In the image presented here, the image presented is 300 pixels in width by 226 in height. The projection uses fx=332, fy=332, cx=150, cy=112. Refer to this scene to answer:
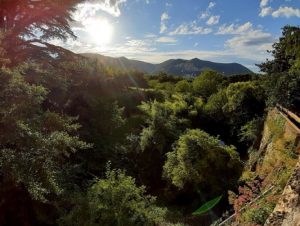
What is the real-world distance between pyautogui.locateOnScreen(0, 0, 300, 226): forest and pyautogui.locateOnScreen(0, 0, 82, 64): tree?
51 millimetres

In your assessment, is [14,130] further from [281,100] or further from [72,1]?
[281,100]

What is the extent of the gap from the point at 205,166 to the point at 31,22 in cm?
1128

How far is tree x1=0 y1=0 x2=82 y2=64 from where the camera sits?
1664 cm

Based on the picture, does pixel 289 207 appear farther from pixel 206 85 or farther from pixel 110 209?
pixel 206 85

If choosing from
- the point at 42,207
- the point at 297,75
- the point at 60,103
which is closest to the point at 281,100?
the point at 297,75

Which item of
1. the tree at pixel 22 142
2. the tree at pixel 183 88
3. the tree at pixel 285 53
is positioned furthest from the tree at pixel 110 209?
the tree at pixel 183 88

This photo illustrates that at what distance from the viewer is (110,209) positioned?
9.73 metres

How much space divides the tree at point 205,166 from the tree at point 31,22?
8.49 meters

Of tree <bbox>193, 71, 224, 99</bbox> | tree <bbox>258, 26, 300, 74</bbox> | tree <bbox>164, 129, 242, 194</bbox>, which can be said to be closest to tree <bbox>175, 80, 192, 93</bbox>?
tree <bbox>193, 71, 224, 99</bbox>

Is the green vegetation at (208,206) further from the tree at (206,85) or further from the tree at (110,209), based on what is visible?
the tree at (206,85)

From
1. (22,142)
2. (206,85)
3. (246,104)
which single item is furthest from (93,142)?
(206,85)

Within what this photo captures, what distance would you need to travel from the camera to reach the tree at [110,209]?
9.55 meters

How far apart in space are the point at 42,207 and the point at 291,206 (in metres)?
8.54

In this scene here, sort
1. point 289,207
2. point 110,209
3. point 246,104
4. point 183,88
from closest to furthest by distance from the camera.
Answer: point 289,207
point 110,209
point 246,104
point 183,88
